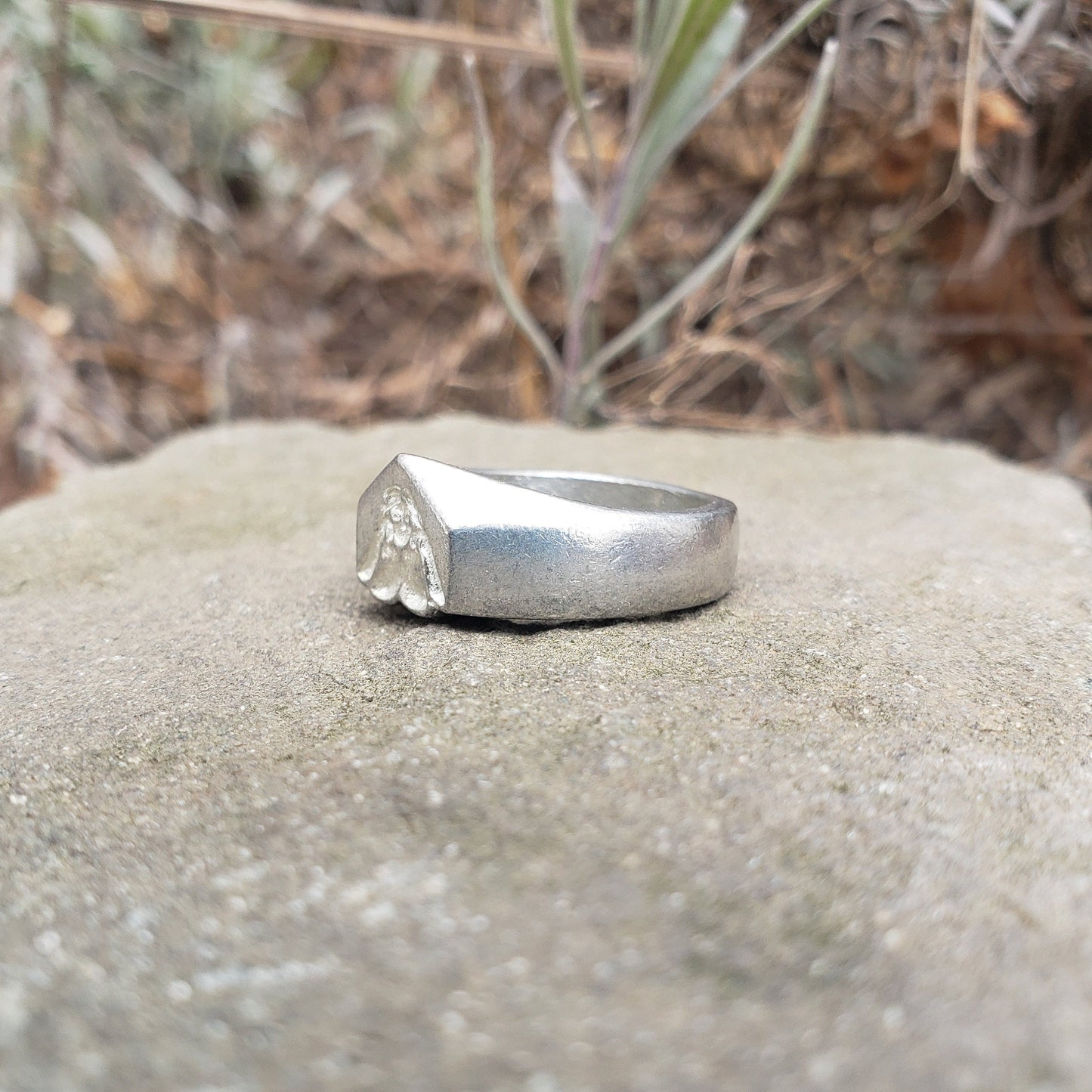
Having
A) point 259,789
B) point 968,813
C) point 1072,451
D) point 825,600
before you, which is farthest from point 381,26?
point 1072,451

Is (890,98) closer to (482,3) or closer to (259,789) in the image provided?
(482,3)

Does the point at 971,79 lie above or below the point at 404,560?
above

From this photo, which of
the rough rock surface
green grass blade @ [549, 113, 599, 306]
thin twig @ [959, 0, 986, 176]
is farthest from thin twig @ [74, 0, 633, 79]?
the rough rock surface

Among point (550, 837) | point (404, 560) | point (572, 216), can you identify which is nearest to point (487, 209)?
point (572, 216)

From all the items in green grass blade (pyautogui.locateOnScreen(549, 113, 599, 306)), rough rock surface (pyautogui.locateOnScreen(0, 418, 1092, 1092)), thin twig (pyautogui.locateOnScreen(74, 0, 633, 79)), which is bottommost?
rough rock surface (pyautogui.locateOnScreen(0, 418, 1092, 1092))

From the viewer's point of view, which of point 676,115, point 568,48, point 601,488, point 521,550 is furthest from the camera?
Result: point 676,115

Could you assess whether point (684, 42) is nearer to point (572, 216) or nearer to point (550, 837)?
point (572, 216)

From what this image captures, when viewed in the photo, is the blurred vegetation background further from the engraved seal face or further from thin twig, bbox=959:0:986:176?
the engraved seal face
